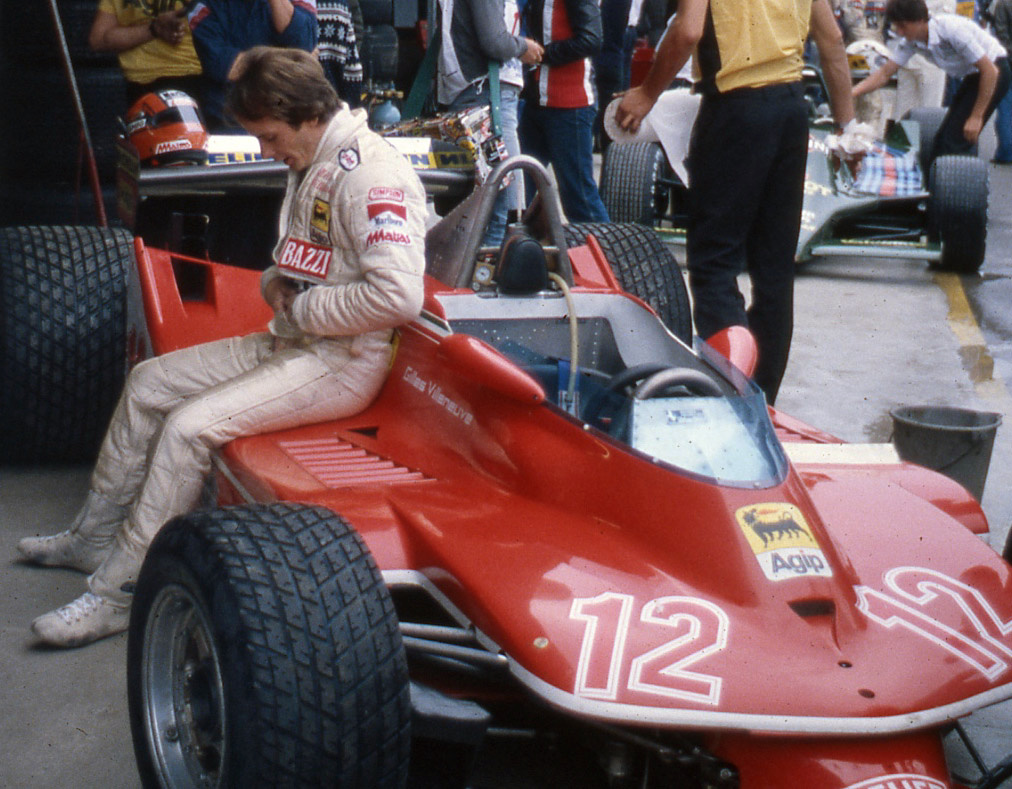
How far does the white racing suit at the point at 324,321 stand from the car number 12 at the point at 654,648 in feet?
3.35

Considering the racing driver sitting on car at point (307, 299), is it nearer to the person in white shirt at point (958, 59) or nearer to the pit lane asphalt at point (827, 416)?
the pit lane asphalt at point (827, 416)

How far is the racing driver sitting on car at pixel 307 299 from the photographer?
10.4ft

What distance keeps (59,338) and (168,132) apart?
1070 mm

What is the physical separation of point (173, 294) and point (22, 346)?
1.82ft

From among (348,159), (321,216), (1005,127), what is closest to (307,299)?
(321,216)

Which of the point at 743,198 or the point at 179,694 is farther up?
the point at 743,198

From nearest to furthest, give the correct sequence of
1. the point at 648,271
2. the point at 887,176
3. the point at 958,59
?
the point at 648,271 < the point at 887,176 < the point at 958,59

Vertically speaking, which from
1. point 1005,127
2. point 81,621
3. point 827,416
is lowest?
point 1005,127

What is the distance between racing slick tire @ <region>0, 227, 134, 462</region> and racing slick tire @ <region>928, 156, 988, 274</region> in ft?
17.1

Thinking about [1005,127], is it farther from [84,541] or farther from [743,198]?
[84,541]

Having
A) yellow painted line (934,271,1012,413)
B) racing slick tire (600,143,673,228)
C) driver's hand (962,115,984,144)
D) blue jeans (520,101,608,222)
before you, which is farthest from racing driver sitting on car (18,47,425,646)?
driver's hand (962,115,984,144)

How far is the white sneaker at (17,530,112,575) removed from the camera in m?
3.75

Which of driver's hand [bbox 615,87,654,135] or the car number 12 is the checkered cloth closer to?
driver's hand [bbox 615,87,654,135]

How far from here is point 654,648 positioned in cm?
238
